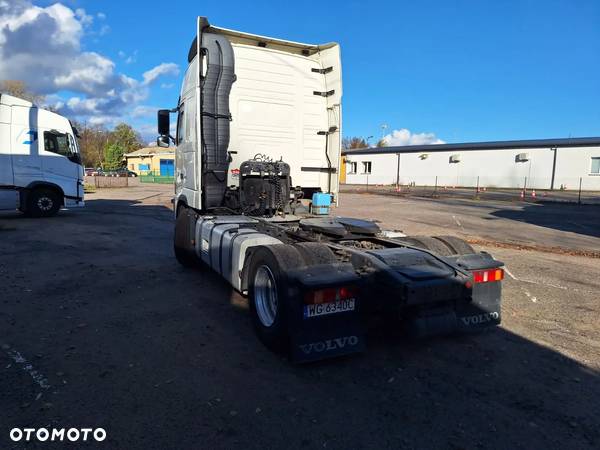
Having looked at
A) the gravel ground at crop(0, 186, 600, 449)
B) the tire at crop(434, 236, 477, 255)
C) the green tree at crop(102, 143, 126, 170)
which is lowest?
the gravel ground at crop(0, 186, 600, 449)

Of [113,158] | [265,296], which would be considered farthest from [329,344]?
[113,158]

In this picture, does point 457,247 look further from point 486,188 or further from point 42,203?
point 486,188

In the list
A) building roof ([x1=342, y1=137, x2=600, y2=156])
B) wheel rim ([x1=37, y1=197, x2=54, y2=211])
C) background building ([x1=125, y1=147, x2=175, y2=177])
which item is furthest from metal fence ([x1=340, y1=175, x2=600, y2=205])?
background building ([x1=125, y1=147, x2=175, y2=177])

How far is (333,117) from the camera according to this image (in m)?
7.55

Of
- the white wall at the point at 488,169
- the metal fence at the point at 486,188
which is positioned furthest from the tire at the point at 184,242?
the white wall at the point at 488,169

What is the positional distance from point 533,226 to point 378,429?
45.9 ft

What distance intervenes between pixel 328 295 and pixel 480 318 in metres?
1.70

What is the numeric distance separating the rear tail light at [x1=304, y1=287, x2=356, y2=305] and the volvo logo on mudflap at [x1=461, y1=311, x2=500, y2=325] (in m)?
1.27

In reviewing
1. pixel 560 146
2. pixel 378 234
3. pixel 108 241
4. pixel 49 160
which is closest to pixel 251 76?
pixel 378 234

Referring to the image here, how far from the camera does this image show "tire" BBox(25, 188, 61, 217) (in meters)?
14.2

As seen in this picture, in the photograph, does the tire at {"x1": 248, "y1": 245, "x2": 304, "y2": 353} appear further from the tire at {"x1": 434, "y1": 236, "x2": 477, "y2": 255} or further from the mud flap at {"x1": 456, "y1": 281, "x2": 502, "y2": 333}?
the tire at {"x1": 434, "y1": 236, "x2": 477, "y2": 255}

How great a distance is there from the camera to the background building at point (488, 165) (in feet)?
133

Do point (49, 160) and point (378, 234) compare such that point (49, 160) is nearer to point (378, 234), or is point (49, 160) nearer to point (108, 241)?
point (108, 241)

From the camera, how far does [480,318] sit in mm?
4234
